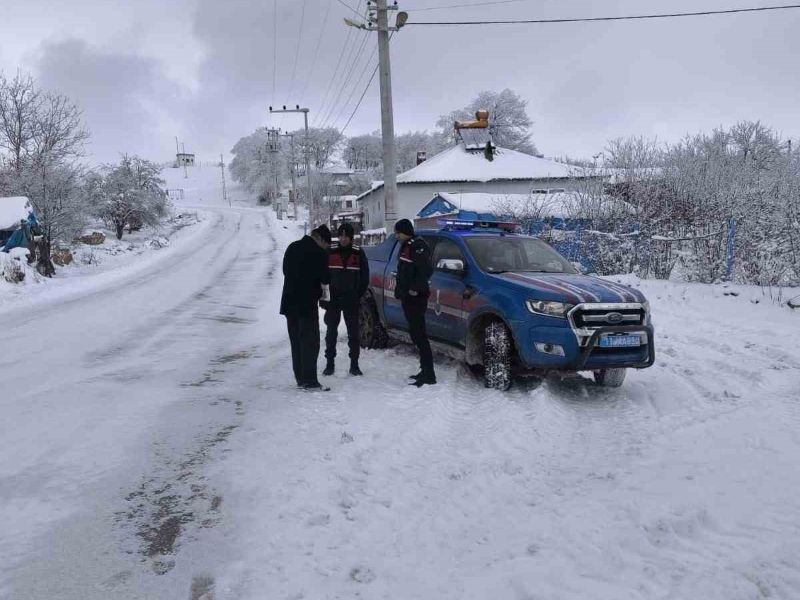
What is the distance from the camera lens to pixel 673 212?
563 inches

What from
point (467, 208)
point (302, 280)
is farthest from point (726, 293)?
point (467, 208)

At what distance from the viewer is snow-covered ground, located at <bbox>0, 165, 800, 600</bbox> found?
275 cm

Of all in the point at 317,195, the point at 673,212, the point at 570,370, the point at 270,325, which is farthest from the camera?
the point at 317,195

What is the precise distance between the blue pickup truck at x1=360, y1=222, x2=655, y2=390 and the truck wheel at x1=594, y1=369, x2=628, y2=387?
0.04 feet

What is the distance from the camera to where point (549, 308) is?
5684mm

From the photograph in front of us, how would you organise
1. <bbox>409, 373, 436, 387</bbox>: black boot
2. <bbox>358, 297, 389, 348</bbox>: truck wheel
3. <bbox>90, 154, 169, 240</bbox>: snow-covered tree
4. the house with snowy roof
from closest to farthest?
<bbox>409, 373, 436, 387</bbox>: black boot → <bbox>358, 297, 389, 348</bbox>: truck wheel → the house with snowy roof → <bbox>90, 154, 169, 240</bbox>: snow-covered tree

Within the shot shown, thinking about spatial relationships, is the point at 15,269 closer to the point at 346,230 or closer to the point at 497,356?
the point at 346,230

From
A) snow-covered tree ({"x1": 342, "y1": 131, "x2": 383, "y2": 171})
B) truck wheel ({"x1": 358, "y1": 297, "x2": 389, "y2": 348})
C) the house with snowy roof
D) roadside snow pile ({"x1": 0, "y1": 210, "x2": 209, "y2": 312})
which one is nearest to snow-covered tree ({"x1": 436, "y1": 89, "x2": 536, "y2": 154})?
the house with snowy roof

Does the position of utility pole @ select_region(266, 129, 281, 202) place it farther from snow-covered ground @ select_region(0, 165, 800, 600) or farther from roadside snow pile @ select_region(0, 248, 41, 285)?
snow-covered ground @ select_region(0, 165, 800, 600)

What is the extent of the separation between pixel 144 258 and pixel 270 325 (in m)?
22.3

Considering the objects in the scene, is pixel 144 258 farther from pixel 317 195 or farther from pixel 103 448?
pixel 317 195

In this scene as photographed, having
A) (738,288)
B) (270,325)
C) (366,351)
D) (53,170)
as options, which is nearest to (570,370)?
(366,351)

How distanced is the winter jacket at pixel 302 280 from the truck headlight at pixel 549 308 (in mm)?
2357

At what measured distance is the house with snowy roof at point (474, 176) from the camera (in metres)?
36.0
